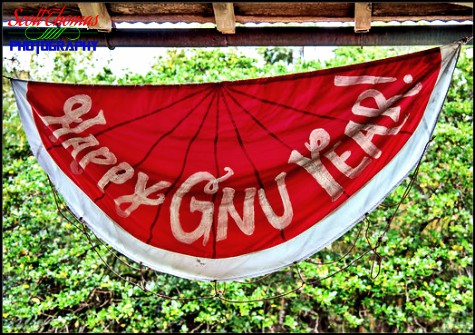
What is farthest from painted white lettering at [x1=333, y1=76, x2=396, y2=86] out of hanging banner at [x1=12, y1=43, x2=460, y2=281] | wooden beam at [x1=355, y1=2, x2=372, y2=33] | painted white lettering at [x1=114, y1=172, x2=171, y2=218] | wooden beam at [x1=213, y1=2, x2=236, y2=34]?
painted white lettering at [x1=114, y1=172, x2=171, y2=218]

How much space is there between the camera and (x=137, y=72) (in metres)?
4.57

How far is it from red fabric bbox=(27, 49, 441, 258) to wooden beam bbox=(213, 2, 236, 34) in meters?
0.16

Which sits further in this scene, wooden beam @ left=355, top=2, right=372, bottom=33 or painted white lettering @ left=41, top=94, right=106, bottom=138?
painted white lettering @ left=41, top=94, right=106, bottom=138

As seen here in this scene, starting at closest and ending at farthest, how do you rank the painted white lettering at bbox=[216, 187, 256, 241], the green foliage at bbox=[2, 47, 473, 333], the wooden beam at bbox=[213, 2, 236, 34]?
1. the wooden beam at bbox=[213, 2, 236, 34]
2. the painted white lettering at bbox=[216, 187, 256, 241]
3. the green foliage at bbox=[2, 47, 473, 333]

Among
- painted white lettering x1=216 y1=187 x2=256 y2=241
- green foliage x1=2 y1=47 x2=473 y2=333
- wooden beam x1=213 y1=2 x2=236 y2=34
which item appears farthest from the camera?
green foliage x1=2 y1=47 x2=473 y2=333

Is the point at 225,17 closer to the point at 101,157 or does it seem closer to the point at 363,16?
the point at 363,16

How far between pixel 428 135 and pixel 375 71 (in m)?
0.23

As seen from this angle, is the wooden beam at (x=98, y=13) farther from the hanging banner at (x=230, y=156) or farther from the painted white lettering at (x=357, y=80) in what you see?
the painted white lettering at (x=357, y=80)

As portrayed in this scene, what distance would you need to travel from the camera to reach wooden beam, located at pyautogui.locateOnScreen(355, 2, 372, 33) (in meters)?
1.62

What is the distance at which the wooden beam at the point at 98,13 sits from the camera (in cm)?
165

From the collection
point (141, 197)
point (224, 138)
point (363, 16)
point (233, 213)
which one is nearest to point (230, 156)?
point (224, 138)

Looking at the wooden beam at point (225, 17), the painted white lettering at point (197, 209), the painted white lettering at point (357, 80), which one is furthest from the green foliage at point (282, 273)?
the wooden beam at point (225, 17)

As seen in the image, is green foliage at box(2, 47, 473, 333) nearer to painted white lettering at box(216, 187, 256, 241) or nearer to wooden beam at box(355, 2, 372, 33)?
painted white lettering at box(216, 187, 256, 241)

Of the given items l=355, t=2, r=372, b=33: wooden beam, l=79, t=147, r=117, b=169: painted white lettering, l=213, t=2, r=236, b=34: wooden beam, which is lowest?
l=79, t=147, r=117, b=169: painted white lettering
